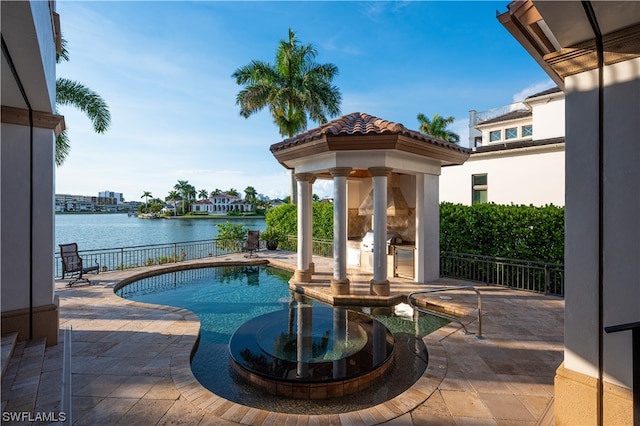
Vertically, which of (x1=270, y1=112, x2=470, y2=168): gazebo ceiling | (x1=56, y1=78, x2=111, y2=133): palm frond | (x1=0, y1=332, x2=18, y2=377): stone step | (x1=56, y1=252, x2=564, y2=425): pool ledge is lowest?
(x1=56, y1=252, x2=564, y2=425): pool ledge

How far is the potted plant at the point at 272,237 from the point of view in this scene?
18.0 meters

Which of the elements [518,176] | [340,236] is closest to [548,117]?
[518,176]

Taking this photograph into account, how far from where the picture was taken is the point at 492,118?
2675 centimetres

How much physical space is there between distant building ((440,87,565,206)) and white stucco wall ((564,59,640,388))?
1119 cm

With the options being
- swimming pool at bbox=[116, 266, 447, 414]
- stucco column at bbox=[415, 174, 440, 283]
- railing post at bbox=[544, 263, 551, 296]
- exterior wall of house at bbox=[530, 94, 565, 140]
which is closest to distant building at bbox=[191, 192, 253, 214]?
exterior wall of house at bbox=[530, 94, 565, 140]

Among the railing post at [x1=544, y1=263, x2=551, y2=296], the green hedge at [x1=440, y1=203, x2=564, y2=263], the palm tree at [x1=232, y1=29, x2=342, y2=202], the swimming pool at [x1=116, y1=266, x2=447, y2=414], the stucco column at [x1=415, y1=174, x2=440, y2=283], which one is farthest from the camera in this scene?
the palm tree at [x1=232, y1=29, x2=342, y2=202]

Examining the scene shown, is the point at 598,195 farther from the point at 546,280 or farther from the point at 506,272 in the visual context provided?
the point at 506,272

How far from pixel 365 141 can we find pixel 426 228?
12.7 feet

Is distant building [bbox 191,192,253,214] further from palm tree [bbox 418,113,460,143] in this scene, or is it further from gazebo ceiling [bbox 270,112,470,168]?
gazebo ceiling [bbox 270,112,470,168]

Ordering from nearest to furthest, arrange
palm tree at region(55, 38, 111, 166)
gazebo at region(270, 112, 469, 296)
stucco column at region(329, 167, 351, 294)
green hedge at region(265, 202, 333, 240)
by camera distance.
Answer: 1. gazebo at region(270, 112, 469, 296)
2. stucco column at region(329, 167, 351, 294)
3. palm tree at region(55, 38, 111, 166)
4. green hedge at region(265, 202, 333, 240)

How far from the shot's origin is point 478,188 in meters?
14.8

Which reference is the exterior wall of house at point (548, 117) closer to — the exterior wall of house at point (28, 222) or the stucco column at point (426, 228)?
the stucco column at point (426, 228)

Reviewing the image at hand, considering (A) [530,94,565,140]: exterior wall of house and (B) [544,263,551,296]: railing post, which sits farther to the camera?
(A) [530,94,565,140]: exterior wall of house

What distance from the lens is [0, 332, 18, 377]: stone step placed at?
414 centimetres
